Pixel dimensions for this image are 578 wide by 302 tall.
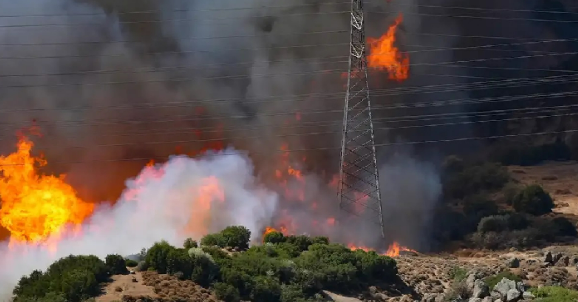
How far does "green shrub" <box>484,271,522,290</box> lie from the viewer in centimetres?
5006

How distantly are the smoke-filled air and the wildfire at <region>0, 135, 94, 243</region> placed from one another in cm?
13

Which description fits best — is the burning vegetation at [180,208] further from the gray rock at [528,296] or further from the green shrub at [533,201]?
the green shrub at [533,201]

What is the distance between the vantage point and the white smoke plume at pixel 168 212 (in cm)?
6081

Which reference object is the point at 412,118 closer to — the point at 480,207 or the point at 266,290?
the point at 480,207

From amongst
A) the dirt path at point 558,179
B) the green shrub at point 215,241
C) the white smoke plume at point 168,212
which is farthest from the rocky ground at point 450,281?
the dirt path at point 558,179

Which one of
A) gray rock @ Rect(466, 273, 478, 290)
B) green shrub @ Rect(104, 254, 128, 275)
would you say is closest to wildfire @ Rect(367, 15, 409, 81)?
gray rock @ Rect(466, 273, 478, 290)

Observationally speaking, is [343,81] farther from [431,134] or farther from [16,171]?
[16,171]

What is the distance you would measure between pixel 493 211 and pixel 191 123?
27.5 m

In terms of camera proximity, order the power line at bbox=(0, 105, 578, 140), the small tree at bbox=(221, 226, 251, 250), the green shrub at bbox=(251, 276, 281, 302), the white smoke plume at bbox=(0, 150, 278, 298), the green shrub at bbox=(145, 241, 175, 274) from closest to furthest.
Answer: the green shrub at bbox=(251, 276, 281, 302) < the green shrub at bbox=(145, 241, 175, 274) < the small tree at bbox=(221, 226, 251, 250) < the white smoke plume at bbox=(0, 150, 278, 298) < the power line at bbox=(0, 105, 578, 140)

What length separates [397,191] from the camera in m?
75.1

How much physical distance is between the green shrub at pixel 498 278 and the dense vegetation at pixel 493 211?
12725 millimetres

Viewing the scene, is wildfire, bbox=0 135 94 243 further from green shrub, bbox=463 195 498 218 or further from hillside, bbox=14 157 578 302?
green shrub, bbox=463 195 498 218

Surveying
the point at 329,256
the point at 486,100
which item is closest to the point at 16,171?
the point at 329,256

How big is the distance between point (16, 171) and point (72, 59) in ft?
45.8
